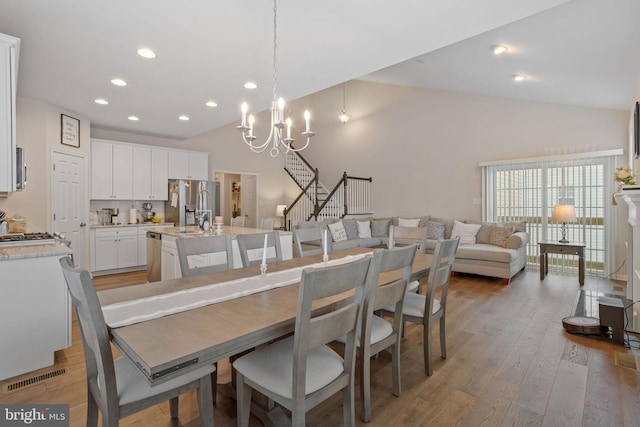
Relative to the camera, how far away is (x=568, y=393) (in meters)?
2.04

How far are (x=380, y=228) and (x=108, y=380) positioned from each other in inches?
243

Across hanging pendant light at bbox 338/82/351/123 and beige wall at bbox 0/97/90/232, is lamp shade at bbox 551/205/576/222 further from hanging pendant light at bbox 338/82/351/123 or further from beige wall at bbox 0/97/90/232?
beige wall at bbox 0/97/90/232

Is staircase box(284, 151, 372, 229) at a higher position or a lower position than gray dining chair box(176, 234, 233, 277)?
higher

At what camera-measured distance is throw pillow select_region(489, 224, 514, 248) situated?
531cm

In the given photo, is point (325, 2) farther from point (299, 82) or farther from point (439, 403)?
point (439, 403)

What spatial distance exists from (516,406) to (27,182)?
566 cm

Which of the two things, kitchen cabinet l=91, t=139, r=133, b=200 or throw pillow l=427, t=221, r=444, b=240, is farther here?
throw pillow l=427, t=221, r=444, b=240

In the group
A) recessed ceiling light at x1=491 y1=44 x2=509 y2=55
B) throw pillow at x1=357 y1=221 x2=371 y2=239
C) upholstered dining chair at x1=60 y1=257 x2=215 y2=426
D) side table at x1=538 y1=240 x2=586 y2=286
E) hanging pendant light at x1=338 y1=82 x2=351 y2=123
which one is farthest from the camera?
hanging pendant light at x1=338 y1=82 x2=351 y2=123

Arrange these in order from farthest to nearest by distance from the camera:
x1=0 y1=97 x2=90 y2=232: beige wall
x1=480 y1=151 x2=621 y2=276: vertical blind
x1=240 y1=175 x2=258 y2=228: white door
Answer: x1=240 y1=175 x2=258 y2=228: white door
x1=480 y1=151 x2=621 y2=276: vertical blind
x1=0 y1=97 x2=90 y2=232: beige wall

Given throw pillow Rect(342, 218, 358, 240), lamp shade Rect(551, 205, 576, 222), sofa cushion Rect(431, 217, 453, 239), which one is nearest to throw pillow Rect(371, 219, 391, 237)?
throw pillow Rect(342, 218, 358, 240)

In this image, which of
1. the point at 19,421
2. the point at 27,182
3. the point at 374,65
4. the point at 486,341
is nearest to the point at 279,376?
the point at 19,421

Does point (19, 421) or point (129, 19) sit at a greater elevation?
point (129, 19)

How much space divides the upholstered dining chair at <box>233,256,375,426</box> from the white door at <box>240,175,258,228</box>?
713 centimetres

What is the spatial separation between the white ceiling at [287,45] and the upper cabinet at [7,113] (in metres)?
0.27
